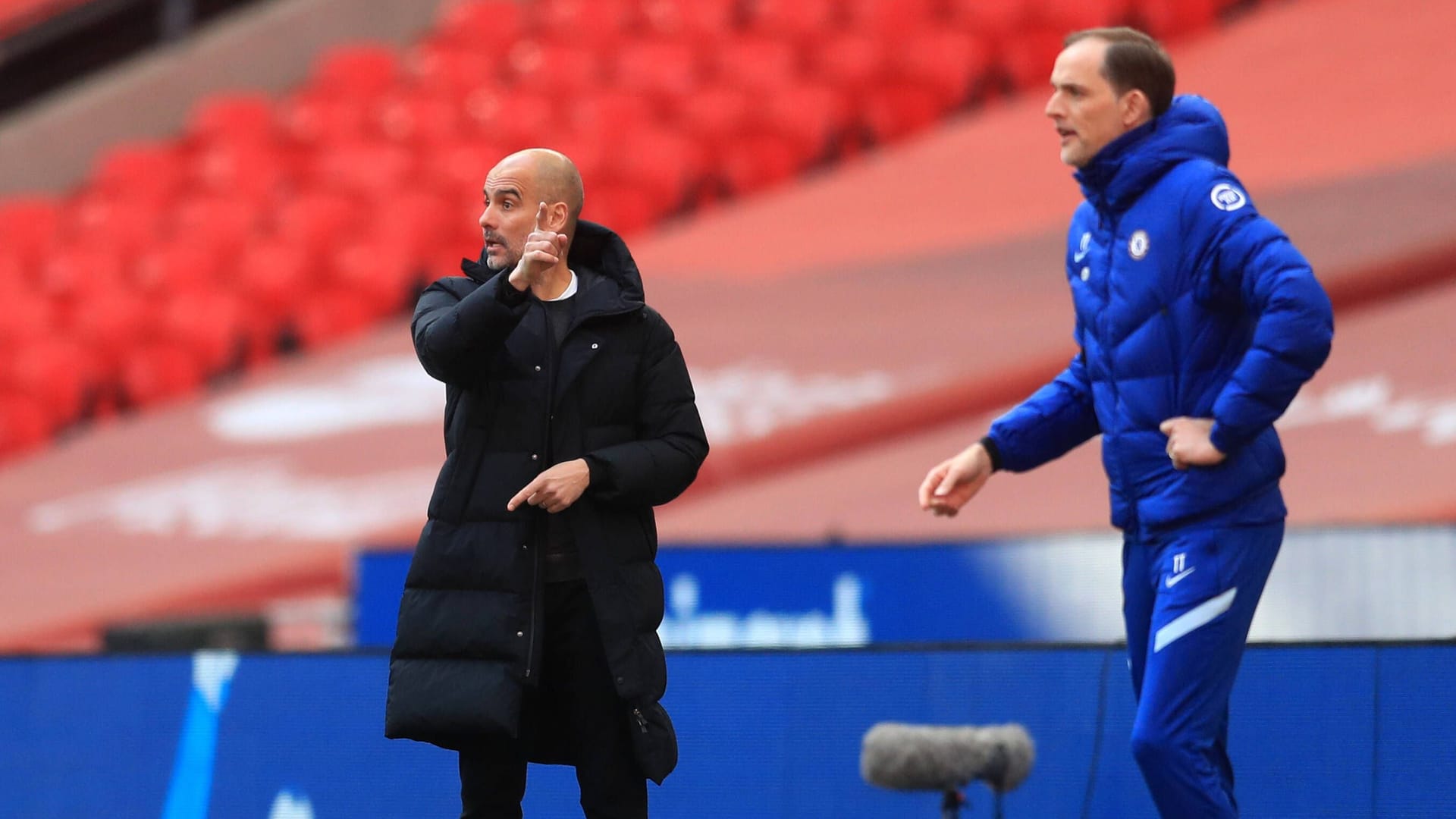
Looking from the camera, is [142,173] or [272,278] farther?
[142,173]

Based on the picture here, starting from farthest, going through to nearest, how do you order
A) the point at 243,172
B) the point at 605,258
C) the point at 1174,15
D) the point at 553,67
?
the point at 243,172 → the point at 553,67 → the point at 1174,15 → the point at 605,258

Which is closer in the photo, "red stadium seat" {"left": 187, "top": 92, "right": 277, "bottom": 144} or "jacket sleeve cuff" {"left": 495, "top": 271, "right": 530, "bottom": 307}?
"jacket sleeve cuff" {"left": 495, "top": 271, "right": 530, "bottom": 307}

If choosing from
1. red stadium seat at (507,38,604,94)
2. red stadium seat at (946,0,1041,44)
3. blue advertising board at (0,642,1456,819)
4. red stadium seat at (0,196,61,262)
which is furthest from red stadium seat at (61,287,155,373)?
blue advertising board at (0,642,1456,819)

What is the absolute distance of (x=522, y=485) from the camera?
2885mm

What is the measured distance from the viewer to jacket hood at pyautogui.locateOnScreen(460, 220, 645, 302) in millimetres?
3025

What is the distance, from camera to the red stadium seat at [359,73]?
10.4 metres

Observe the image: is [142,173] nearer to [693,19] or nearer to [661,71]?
[661,71]

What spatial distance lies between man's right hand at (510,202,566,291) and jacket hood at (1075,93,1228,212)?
0.90 metres

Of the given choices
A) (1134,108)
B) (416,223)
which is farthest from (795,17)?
(1134,108)

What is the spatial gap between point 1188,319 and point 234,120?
334 inches

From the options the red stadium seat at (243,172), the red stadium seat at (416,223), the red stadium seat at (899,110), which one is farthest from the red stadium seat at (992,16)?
the red stadium seat at (243,172)

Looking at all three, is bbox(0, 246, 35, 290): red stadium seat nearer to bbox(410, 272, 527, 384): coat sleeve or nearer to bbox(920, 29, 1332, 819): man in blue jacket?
bbox(410, 272, 527, 384): coat sleeve

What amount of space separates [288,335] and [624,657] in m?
6.59

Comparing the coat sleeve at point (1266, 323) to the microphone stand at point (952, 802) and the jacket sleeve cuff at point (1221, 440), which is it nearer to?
the jacket sleeve cuff at point (1221, 440)
